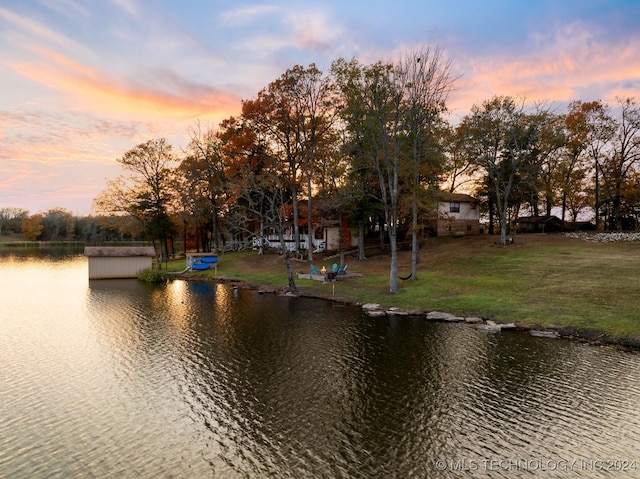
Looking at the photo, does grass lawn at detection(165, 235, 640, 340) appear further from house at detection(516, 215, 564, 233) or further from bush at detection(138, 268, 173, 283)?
house at detection(516, 215, 564, 233)

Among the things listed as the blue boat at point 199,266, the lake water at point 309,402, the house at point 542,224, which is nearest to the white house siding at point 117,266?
the blue boat at point 199,266

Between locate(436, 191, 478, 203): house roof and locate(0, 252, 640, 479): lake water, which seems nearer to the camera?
locate(0, 252, 640, 479): lake water

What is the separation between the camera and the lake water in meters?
10.1

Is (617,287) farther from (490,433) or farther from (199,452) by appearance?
(199,452)

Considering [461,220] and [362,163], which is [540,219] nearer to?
[461,220]

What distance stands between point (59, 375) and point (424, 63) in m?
32.4

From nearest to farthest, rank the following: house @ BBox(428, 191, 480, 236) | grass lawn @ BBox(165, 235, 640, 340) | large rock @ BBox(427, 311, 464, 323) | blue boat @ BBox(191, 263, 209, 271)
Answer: grass lawn @ BBox(165, 235, 640, 340), large rock @ BBox(427, 311, 464, 323), blue boat @ BBox(191, 263, 209, 271), house @ BBox(428, 191, 480, 236)

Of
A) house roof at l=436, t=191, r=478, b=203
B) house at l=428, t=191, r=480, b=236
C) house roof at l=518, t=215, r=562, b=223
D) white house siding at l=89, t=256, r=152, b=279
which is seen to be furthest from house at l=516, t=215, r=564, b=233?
white house siding at l=89, t=256, r=152, b=279

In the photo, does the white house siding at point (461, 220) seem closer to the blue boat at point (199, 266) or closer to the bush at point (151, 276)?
the blue boat at point (199, 266)

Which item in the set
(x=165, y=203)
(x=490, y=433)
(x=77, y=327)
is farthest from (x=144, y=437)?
(x=165, y=203)

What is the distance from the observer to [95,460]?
10195mm

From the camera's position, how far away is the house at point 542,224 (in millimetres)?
62875

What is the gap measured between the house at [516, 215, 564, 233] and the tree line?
2894 mm

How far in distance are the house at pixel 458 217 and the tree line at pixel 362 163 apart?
302cm
